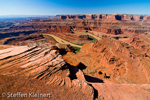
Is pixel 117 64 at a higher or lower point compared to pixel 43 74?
lower

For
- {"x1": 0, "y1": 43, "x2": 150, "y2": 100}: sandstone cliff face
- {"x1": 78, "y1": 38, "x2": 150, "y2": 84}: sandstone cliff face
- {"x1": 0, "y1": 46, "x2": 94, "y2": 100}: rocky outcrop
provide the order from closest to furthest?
{"x1": 0, "y1": 43, "x2": 150, "y2": 100}: sandstone cliff face
{"x1": 0, "y1": 46, "x2": 94, "y2": 100}: rocky outcrop
{"x1": 78, "y1": 38, "x2": 150, "y2": 84}: sandstone cliff face

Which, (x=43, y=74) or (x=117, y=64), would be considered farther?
(x=117, y=64)

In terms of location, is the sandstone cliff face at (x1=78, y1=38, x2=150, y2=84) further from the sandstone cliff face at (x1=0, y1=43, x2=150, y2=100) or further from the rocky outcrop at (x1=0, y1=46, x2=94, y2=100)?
the rocky outcrop at (x1=0, y1=46, x2=94, y2=100)

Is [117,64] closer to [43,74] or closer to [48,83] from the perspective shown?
[48,83]

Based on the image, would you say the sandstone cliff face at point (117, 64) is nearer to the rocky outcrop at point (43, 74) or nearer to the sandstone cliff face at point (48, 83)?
the sandstone cliff face at point (48, 83)

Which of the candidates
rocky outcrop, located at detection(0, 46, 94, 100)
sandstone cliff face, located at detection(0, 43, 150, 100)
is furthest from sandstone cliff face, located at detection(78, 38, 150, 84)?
rocky outcrop, located at detection(0, 46, 94, 100)

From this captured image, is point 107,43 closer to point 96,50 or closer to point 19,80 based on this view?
point 96,50

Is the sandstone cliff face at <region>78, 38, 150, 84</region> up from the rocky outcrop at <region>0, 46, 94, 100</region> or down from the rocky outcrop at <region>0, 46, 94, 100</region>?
down

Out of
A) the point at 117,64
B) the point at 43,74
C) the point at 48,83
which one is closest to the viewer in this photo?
the point at 48,83

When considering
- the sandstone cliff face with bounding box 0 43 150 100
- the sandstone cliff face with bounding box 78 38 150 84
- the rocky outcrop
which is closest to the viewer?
the sandstone cliff face with bounding box 0 43 150 100

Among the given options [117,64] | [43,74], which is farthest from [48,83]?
[117,64]

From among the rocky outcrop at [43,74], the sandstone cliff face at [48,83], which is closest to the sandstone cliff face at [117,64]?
the sandstone cliff face at [48,83]

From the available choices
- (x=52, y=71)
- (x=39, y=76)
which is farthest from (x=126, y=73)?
(x=39, y=76)
